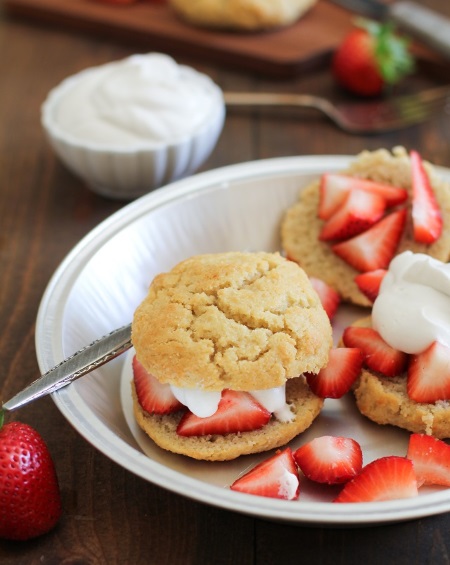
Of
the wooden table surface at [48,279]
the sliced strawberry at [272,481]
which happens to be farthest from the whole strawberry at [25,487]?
the sliced strawberry at [272,481]

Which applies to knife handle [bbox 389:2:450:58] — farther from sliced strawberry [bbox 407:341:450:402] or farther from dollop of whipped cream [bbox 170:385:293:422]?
dollop of whipped cream [bbox 170:385:293:422]

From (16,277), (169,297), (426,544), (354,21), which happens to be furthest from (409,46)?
(426,544)

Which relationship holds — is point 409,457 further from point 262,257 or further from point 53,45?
point 53,45

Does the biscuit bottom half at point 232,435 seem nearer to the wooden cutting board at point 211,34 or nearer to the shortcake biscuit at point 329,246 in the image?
the shortcake biscuit at point 329,246

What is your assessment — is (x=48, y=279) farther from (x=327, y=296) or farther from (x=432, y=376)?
(x=432, y=376)

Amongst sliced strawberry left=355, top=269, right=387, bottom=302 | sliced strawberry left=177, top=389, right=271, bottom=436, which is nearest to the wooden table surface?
sliced strawberry left=177, top=389, right=271, bottom=436

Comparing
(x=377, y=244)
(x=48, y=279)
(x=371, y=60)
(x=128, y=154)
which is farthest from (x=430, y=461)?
(x=371, y=60)

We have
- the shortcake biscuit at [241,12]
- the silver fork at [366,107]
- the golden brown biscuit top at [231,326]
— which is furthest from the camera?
the shortcake biscuit at [241,12]
